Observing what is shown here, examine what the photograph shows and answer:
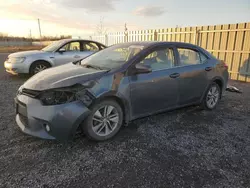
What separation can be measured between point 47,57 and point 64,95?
16.4ft

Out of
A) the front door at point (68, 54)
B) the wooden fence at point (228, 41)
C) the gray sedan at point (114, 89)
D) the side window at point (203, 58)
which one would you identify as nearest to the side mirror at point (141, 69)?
the gray sedan at point (114, 89)

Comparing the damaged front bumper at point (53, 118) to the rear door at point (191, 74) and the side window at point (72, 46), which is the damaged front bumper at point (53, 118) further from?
the side window at point (72, 46)

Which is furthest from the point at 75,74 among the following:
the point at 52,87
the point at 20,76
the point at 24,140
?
the point at 20,76

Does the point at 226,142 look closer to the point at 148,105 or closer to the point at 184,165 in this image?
the point at 184,165

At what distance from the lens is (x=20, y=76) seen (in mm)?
7855

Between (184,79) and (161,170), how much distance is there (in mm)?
1937

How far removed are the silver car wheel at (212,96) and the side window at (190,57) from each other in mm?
715

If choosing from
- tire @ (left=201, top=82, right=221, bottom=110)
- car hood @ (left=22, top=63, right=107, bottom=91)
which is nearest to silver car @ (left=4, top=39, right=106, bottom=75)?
car hood @ (left=22, top=63, right=107, bottom=91)

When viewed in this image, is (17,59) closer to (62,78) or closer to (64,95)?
(62,78)

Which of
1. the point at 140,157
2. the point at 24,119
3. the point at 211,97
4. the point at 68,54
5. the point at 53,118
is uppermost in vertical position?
the point at 68,54

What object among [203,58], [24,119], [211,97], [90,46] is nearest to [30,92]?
[24,119]

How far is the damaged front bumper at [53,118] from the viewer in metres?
2.42

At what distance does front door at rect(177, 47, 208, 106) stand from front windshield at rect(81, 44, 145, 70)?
0.93 meters

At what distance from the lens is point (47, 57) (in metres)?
6.88
